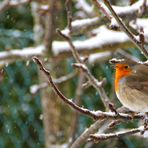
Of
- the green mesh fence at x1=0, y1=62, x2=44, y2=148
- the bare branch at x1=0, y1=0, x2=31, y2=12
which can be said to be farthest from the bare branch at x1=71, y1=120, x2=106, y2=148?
the green mesh fence at x1=0, y1=62, x2=44, y2=148

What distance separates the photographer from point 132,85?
2.34 meters

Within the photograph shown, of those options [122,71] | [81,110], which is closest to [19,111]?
[122,71]

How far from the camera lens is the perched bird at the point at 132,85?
219 cm

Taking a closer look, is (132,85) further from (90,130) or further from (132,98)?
(90,130)

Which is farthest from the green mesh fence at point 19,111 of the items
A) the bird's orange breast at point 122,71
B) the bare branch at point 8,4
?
the bird's orange breast at point 122,71

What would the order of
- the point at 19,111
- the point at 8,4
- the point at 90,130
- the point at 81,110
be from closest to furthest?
1. the point at 81,110
2. the point at 90,130
3. the point at 8,4
4. the point at 19,111

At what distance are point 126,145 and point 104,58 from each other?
2.40 ft

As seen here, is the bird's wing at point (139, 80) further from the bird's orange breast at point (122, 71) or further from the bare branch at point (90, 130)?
the bare branch at point (90, 130)

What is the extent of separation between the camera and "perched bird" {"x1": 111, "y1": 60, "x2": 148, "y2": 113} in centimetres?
219

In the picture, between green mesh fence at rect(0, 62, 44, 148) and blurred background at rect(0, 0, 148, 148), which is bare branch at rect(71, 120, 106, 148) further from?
green mesh fence at rect(0, 62, 44, 148)

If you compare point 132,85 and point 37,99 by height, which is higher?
point 132,85

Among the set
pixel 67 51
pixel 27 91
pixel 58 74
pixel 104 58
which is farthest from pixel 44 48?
pixel 27 91

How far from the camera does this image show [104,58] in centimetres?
398

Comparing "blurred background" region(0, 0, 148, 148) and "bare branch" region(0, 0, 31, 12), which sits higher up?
"bare branch" region(0, 0, 31, 12)
